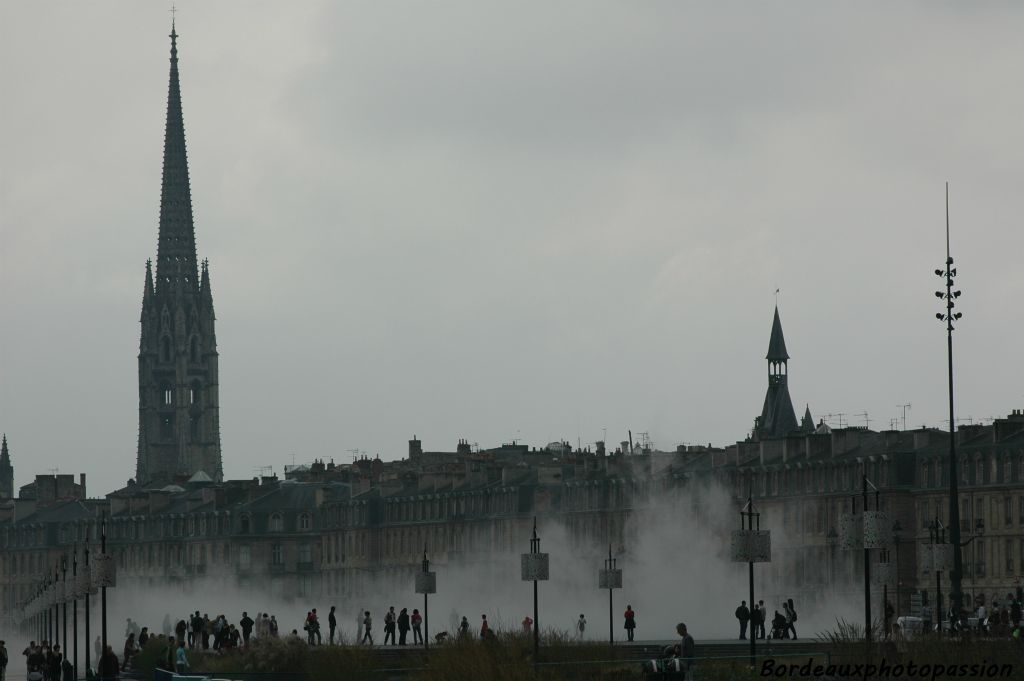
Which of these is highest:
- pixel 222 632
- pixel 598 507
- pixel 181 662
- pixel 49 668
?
pixel 598 507

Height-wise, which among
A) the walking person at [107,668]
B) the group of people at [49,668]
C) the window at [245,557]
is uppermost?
the window at [245,557]

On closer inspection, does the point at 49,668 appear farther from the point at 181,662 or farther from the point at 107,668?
the point at 107,668

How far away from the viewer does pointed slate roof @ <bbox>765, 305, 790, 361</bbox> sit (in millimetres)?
196250

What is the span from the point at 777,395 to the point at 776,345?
16.6ft

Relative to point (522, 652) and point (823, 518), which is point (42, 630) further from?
point (522, 652)

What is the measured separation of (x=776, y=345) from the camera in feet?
646

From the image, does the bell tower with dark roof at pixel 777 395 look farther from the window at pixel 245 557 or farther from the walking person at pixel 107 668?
the walking person at pixel 107 668

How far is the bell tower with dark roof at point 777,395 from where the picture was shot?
189m

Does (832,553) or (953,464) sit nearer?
(953,464)

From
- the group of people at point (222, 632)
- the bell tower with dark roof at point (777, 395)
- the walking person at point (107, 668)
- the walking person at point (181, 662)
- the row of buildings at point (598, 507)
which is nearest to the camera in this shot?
the walking person at point (107, 668)

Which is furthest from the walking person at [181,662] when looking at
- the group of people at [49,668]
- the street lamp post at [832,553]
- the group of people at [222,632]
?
the street lamp post at [832,553]

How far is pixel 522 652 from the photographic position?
197 ft

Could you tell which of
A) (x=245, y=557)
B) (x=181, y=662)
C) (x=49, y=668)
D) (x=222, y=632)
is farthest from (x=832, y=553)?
(x=245, y=557)

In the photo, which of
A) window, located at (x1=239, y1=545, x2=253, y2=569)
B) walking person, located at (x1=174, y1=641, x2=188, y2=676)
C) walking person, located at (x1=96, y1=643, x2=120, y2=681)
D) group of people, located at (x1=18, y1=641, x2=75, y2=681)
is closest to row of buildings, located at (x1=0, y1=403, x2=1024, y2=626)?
window, located at (x1=239, y1=545, x2=253, y2=569)
